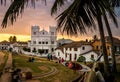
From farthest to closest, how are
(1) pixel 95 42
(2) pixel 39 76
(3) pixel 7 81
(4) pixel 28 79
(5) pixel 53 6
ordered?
(1) pixel 95 42, (2) pixel 39 76, (4) pixel 28 79, (3) pixel 7 81, (5) pixel 53 6

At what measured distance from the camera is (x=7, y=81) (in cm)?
1291

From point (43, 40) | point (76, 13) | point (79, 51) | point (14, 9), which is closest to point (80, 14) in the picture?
point (76, 13)

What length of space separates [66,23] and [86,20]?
732 mm

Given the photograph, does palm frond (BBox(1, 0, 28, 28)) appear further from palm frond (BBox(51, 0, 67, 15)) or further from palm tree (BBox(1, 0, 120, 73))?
palm frond (BBox(51, 0, 67, 15))

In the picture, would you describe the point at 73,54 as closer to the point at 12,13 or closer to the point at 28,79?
the point at 28,79

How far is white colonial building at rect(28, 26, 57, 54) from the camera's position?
367 feet

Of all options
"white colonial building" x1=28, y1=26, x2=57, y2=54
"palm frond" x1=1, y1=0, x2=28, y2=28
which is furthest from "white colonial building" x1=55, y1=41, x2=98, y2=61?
"palm frond" x1=1, y1=0, x2=28, y2=28

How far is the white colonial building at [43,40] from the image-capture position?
111750 mm

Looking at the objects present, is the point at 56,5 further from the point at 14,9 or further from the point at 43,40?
the point at 43,40

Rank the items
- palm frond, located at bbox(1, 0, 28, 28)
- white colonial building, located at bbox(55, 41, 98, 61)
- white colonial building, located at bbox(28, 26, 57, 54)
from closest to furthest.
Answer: palm frond, located at bbox(1, 0, 28, 28)
white colonial building, located at bbox(55, 41, 98, 61)
white colonial building, located at bbox(28, 26, 57, 54)

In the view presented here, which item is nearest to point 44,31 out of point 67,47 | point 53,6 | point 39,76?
point 67,47

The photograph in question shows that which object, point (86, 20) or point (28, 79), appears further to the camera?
point (28, 79)

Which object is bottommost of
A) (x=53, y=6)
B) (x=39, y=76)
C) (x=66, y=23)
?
(x=39, y=76)

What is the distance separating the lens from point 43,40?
114 m
